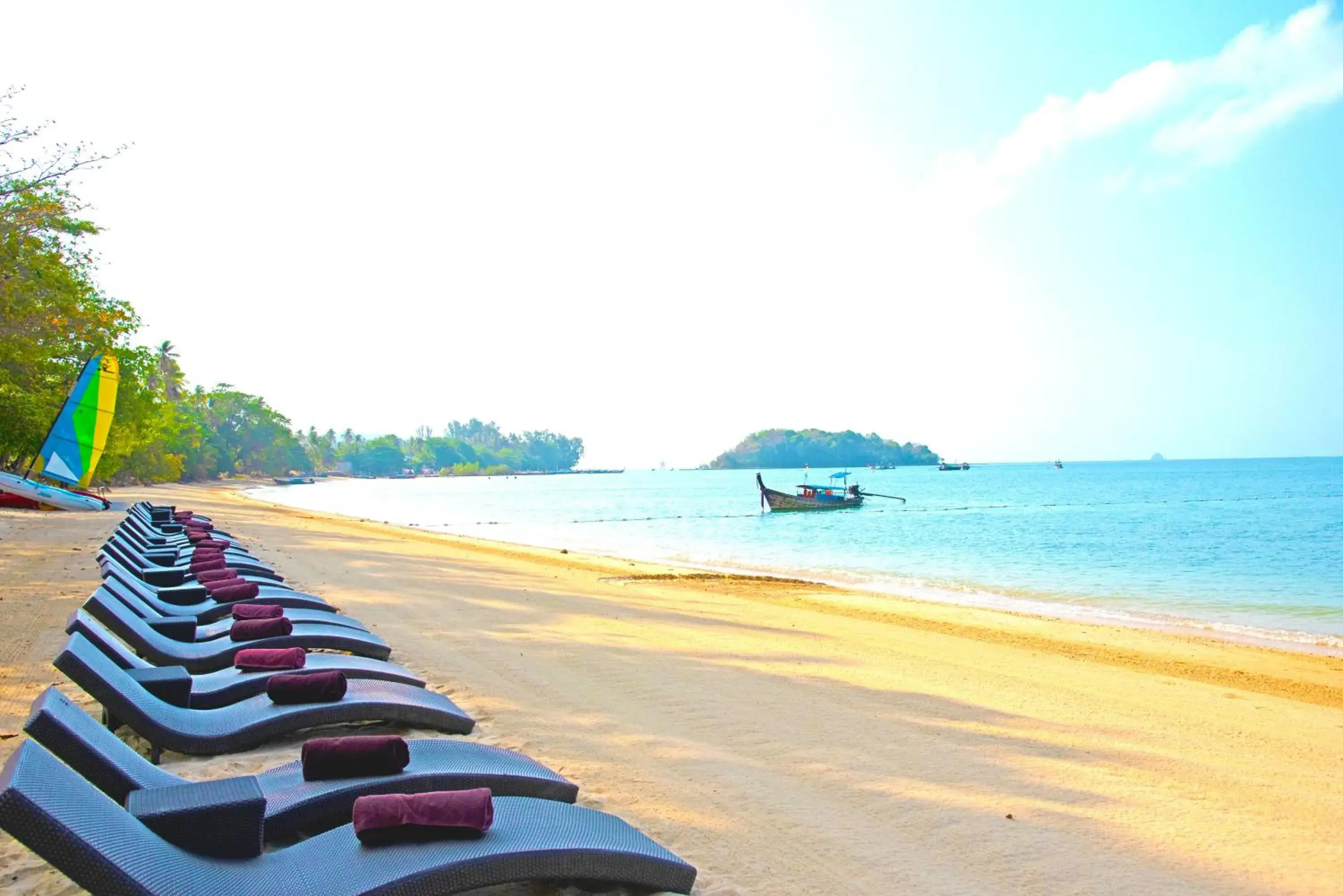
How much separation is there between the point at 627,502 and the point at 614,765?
6245cm

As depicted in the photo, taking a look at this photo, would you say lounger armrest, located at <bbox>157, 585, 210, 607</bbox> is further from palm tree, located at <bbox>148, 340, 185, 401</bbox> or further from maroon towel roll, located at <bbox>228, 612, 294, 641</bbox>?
palm tree, located at <bbox>148, 340, 185, 401</bbox>

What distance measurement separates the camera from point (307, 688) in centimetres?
419

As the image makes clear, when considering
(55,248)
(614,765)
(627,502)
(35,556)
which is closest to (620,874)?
(614,765)

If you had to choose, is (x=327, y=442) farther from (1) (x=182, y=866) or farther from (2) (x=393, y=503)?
(1) (x=182, y=866)

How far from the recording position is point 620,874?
2723mm

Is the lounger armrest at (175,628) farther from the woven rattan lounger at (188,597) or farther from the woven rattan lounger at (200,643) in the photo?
the woven rattan lounger at (188,597)

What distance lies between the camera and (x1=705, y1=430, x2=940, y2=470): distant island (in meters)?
173

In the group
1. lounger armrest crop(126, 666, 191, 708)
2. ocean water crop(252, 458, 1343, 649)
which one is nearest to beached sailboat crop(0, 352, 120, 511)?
ocean water crop(252, 458, 1343, 649)

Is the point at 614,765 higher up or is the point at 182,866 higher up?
the point at 182,866

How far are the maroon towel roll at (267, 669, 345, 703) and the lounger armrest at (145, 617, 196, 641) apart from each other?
185 centimetres

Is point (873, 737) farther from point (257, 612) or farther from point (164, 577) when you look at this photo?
point (164, 577)

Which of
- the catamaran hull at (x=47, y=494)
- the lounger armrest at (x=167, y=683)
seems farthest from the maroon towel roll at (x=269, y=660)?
the catamaran hull at (x=47, y=494)

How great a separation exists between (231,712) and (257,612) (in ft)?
5.98

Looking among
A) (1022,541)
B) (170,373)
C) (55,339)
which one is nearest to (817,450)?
(170,373)
